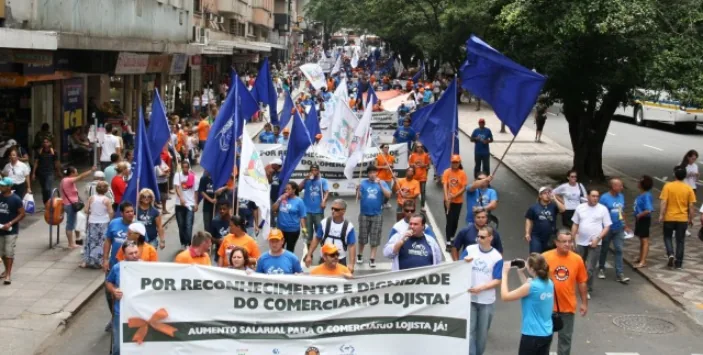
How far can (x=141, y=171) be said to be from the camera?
451 inches

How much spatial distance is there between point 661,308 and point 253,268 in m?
5.71

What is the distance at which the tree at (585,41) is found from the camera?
16.9 meters

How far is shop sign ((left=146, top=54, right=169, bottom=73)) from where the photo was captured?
2805 centimetres

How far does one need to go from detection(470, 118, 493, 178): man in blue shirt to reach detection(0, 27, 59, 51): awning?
9.51 metres

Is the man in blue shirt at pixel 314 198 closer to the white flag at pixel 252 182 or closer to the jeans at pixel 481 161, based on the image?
the white flag at pixel 252 182

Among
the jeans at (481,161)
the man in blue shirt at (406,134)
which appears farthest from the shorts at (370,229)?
the man in blue shirt at (406,134)

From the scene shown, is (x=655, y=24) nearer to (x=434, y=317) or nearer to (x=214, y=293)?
(x=434, y=317)

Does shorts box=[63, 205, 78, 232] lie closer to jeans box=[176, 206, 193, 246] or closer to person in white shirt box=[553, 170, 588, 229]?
jeans box=[176, 206, 193, 246]

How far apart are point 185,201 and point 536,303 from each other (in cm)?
768

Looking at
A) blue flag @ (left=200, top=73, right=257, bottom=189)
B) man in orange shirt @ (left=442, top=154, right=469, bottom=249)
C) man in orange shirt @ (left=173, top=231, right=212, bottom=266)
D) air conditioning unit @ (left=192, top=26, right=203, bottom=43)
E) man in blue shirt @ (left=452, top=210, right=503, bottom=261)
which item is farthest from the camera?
air conditioning unit @ (left=192, top=26, right=203, bottom=43)

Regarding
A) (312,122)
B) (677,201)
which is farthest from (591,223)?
(312,122)

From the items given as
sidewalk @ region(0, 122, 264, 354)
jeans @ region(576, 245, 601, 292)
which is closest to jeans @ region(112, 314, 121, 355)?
sidewalk @ region(0, 122, 264, 354)

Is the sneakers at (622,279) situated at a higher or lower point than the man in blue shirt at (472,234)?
lower

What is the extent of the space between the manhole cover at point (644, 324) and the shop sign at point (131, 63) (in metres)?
16.3
